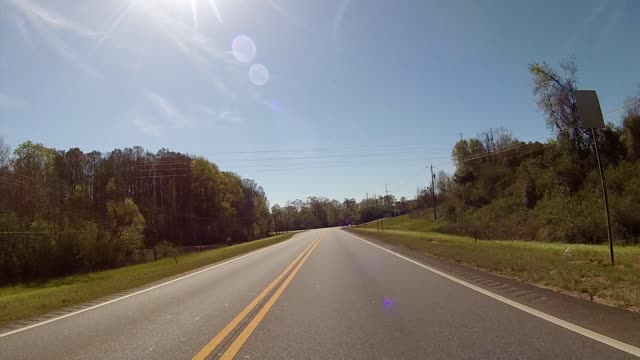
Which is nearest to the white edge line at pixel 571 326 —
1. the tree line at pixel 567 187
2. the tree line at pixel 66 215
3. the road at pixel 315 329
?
the road at pixel 315 329

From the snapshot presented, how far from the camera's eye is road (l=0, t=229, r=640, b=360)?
5207 mm

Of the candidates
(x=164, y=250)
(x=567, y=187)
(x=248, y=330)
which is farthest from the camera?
(x=164, y=250)

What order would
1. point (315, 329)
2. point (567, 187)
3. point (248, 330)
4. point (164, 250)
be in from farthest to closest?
point (164, 250) → point (567, 187) → point (248, 330) → point (315, 329)

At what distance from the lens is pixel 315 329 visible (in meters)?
6.53

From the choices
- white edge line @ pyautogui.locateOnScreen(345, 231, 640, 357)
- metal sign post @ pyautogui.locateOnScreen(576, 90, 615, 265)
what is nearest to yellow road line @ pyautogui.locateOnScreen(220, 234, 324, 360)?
→ white edge line @ pyautogui.locateOnScreen(345, 231, 640, 357)

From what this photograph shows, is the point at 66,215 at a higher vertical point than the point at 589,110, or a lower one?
higher

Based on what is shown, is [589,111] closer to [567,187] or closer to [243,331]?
[243,331]

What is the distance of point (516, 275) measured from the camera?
11359 mm

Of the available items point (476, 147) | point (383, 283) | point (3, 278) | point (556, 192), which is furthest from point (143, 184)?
point (383, 283)

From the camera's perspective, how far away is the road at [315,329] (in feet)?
17.1

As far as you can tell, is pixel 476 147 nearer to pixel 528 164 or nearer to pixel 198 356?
pixel 528 164

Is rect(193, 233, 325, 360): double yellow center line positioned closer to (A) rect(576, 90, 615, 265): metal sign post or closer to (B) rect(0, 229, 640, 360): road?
(B) rect(0, 229, 640, 360): road

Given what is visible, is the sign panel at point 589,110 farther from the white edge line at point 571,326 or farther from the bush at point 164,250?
the bush at point 164,250

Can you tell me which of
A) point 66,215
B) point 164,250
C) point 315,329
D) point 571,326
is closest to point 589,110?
point 571,326
